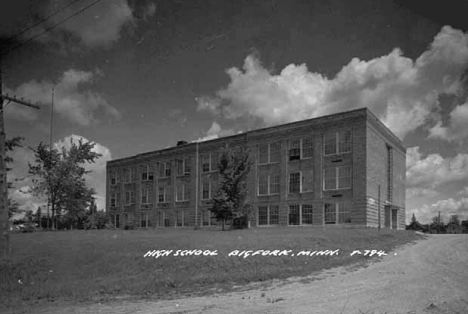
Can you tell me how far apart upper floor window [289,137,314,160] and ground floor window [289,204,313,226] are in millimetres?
4562

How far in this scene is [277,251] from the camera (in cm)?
1602

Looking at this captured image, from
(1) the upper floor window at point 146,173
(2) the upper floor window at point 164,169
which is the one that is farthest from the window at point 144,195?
(2) the upper floor window at point 164,169

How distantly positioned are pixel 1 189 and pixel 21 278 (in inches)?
191

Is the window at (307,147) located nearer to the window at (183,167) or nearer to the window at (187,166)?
the window at (187,166)

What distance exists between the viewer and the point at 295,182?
40.8 meters

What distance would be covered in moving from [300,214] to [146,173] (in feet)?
87.8

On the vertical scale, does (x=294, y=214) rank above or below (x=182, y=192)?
below

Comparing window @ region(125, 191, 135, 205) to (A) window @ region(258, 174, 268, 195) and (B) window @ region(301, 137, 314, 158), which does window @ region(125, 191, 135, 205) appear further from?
(B) window @ region(301, 137, 314, 158)

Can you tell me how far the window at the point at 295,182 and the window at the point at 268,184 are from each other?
167 cm

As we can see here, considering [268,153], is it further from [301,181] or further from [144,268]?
[144,268]

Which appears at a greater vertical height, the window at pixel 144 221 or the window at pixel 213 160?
the window at pixel 213 160

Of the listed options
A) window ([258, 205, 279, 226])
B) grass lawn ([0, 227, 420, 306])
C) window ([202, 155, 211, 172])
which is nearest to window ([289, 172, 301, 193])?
window ([258, 205, 279, 226])

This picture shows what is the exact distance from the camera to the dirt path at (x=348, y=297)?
837 centimetres

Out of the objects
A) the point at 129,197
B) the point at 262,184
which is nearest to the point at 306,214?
the point at 262,184
